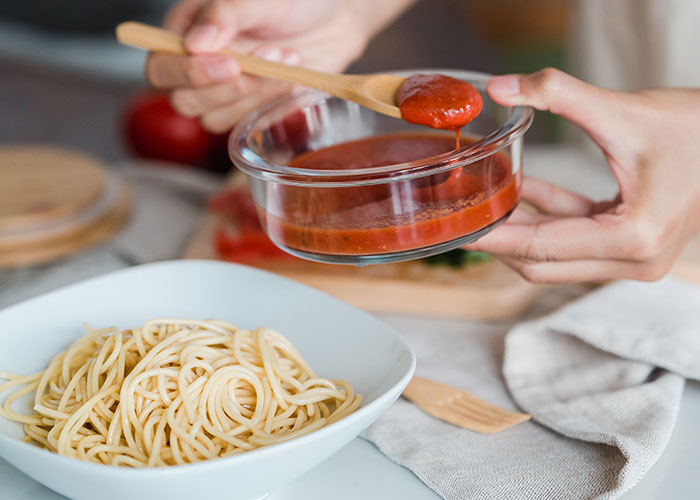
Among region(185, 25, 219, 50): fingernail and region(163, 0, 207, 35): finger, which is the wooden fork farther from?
region(163, 0, 207, 35): finger

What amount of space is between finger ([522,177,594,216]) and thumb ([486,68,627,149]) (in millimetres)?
224

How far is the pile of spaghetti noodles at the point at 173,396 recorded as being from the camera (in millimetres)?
1052

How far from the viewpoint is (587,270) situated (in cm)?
131

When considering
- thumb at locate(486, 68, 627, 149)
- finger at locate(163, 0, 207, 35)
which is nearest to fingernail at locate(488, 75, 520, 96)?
thumb at locate(486, 68, 627, 149)

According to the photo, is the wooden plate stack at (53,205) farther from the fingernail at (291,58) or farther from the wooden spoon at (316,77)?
the fingernail at (291,58)

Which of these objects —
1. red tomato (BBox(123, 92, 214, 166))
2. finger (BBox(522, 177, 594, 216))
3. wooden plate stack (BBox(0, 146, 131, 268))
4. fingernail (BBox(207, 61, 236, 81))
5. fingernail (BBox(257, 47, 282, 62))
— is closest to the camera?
finger (BBox(522, 177, 594, 216))

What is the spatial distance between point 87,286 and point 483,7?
5.81 meters

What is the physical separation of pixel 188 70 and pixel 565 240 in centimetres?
85

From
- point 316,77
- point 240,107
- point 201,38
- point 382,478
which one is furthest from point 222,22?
point 382,478

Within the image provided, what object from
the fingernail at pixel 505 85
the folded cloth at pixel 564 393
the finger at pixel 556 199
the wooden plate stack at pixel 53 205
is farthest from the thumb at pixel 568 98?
the wooden plate stack at pixel 53 205

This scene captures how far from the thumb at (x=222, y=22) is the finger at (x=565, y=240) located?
69 cm

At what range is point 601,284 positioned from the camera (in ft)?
5.34

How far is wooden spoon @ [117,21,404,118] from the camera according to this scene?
1.30 meters

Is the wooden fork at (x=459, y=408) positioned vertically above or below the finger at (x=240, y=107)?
below
